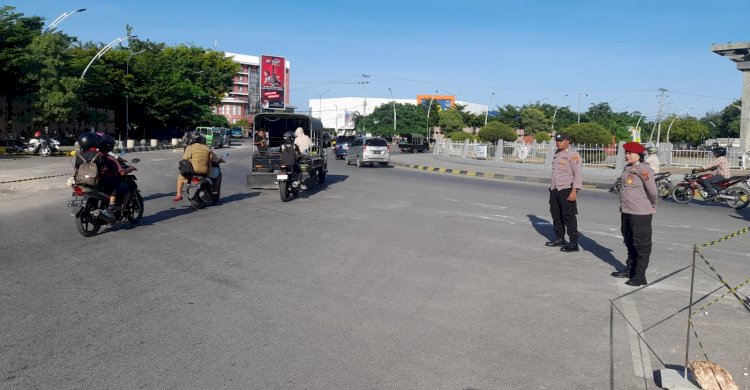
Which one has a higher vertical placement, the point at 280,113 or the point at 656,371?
the point at 280,113

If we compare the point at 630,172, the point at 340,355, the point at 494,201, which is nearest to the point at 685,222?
the point at 494,201

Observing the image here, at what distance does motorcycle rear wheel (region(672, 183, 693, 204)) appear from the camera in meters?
18.7

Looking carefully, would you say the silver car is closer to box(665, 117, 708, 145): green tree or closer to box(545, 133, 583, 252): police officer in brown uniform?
box(545, 133, 583, 252): police officer in brown uniform

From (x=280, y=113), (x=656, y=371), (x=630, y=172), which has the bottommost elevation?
(x=656, y=371)

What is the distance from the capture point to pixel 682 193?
1884cm

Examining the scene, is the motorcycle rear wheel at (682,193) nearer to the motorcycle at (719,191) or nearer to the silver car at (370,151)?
the motorcycle at (719,191)

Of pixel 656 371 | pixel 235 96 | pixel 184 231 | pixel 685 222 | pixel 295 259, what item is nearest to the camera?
pixel 656 371

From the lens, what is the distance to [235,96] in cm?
14150

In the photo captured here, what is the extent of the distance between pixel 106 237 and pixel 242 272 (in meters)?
3.53

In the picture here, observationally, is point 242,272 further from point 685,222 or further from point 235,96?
point 235,96

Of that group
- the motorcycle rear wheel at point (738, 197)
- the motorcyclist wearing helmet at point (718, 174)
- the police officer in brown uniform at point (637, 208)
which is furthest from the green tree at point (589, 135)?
the police officer in brown uniform at point (637, 208)

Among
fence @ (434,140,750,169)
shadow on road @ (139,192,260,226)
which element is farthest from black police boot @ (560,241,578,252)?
fence @ (434,140,750,169)

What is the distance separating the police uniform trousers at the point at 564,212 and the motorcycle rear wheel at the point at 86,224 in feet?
23.3

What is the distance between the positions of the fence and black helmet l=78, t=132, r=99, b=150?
846 inches
